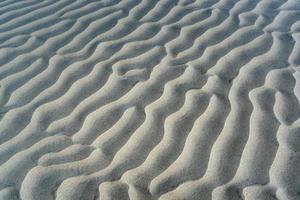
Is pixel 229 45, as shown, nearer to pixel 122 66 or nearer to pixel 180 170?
pixel 122 66

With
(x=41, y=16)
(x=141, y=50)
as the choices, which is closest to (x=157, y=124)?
(x=141, y=50)

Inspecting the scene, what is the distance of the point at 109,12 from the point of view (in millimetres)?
4629

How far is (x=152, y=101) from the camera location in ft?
10.4

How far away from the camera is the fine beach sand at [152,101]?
249 centimetres

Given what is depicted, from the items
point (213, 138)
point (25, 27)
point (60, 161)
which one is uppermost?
point (25, 27)

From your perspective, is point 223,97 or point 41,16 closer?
point 223,97

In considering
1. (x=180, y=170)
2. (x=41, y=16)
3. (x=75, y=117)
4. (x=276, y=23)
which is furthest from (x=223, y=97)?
(x=41, y=16)

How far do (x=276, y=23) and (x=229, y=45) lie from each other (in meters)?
0.67

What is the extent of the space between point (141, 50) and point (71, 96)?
0.87 m

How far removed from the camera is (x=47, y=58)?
150 inches

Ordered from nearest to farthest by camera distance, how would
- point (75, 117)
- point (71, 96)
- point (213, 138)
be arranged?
point (213, 138) → point (75, 117) → point (71, 96)

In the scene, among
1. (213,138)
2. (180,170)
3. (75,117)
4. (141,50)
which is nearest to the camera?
(180,170)

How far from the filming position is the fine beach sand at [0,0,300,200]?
2490 millimetres

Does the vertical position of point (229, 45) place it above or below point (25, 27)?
below
